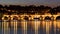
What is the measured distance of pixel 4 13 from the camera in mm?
11609

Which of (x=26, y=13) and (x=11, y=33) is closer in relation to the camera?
(x=11, y=33)

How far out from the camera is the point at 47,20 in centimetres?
1309

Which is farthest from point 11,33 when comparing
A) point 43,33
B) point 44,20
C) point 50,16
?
point 44,20

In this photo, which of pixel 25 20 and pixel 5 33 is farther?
pixel 25 20

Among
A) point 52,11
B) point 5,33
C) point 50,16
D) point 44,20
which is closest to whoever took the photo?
point 5,33

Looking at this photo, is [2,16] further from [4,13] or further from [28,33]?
[28,33]

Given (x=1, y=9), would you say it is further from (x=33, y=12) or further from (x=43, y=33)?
(x=43, y=33)

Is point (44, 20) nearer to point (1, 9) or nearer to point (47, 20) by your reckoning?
point (47, 20)

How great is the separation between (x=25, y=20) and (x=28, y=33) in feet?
20.2

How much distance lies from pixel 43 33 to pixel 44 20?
5.73m

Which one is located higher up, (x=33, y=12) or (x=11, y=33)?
(x=33, y=12)

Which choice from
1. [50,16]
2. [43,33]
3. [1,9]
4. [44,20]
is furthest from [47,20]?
[43,33]

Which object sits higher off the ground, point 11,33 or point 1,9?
point 1,9

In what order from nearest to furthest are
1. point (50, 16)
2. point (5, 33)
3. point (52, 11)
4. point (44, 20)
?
A: point (5, 33) → point (52, 11) → point (50, 16) → point (44, 20)
